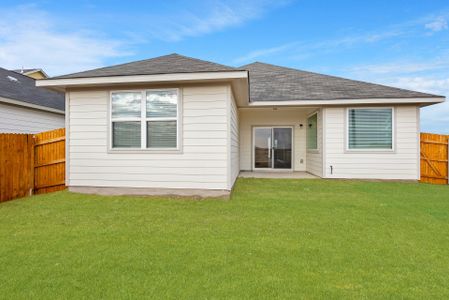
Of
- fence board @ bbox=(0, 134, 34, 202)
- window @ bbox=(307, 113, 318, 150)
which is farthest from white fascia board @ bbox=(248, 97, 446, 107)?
fence board @ bbox=(0, 134, 34, 202)

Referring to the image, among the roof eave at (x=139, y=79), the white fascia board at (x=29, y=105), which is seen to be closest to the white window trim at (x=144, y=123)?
the roof eave at (x=139, y=79)

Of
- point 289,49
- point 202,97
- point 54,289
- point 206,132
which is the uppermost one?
point 289,49

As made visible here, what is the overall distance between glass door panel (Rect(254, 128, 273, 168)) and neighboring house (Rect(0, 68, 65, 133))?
8.47 metres

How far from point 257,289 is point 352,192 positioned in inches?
233

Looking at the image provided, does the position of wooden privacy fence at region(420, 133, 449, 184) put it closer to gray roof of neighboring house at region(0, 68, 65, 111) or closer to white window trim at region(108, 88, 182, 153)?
white window trim at region(108, 88, 182, 153)

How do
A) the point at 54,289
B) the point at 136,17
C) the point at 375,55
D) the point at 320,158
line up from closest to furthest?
the point at 54,289 → the point at 320,158 → the point at 136,17 → the point at 375,55

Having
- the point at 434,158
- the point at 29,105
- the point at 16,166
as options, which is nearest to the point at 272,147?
the point at 434,158

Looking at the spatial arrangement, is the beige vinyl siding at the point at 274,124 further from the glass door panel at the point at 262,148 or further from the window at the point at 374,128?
the window at the point at 374,128

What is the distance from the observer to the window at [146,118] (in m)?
6.72

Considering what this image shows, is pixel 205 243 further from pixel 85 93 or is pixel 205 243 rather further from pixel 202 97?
pixel 85 93

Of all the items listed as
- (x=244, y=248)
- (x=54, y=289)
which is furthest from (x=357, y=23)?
(x=54, y=289)

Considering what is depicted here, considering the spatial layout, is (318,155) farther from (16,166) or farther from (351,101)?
(16,166)

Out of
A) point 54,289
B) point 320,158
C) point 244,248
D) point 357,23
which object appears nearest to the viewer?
point 54,289

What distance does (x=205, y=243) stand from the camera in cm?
361
